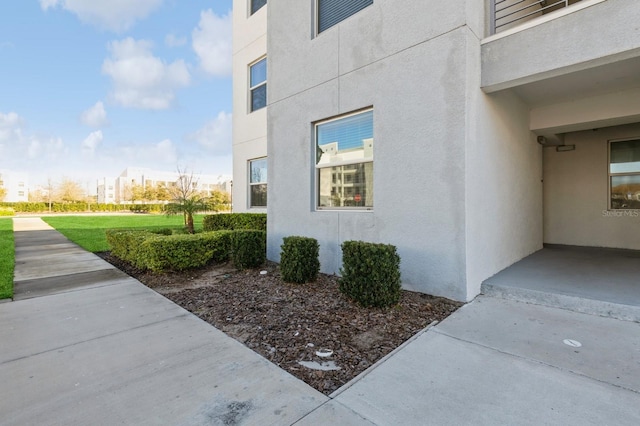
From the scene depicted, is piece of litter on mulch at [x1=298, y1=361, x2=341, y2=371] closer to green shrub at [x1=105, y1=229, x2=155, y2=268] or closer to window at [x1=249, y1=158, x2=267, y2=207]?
green shrub at [x1=105, y1=229, x2=155, y2=268]

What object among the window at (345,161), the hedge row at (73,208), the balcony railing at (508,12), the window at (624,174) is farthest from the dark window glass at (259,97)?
the hedge row at (73,208)

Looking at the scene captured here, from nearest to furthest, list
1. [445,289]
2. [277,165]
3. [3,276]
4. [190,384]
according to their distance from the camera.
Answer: [190,384], [445,289], [3,276], [277,165]

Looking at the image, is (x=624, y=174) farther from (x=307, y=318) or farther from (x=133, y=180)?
(x=133, y=180)

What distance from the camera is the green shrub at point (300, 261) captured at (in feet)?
17.5

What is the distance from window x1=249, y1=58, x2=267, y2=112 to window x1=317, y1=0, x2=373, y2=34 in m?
4.60

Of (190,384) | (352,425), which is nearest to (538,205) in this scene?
(352,425)

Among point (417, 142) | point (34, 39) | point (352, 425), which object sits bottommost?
point (352, 425)

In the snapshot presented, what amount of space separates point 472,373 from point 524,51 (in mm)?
4132

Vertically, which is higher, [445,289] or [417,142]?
[417,142]

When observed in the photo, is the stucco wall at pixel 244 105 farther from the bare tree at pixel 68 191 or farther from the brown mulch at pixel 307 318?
the bare tree at pixel 68 191

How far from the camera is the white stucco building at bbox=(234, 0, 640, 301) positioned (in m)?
4.12

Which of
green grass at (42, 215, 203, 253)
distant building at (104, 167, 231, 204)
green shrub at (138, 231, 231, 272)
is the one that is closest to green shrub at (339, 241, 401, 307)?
green shrub at (138, 231, 231, 272)

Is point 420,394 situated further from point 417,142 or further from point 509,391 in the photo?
point 417,142

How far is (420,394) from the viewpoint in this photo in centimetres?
230
